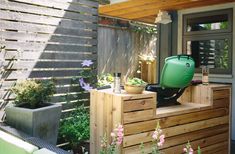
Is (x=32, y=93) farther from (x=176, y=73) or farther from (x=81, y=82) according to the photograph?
(x=176, y=73)

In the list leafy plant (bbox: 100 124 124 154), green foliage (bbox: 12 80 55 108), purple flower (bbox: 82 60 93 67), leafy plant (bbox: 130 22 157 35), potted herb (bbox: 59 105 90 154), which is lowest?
potted herb (bbox: 59 105 90 154)

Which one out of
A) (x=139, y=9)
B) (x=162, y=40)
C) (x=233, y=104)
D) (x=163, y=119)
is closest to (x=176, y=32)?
(x=162, y=40)

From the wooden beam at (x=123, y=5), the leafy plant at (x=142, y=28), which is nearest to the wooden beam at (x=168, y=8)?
the wooden beam at (x=123, y=5)

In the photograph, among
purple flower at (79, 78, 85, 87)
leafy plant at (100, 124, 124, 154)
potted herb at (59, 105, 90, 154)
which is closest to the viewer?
leafy plant at (100, 124, 124, 154)

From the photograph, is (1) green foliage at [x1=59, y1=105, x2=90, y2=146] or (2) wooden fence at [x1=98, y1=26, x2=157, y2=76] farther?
(2) wooden fence at [x1=98, y1=26, x2=157, y2=76]

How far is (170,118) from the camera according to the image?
2.97 meters

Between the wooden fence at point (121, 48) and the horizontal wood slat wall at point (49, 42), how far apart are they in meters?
2.09

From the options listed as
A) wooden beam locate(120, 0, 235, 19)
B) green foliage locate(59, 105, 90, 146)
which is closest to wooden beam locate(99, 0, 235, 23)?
wooden beam locate(120, 0, 235, 19)

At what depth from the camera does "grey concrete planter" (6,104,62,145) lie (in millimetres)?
2809

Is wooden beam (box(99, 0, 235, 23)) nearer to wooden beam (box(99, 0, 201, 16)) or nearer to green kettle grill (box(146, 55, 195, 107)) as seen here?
wooden beam (box(99, 0, 201, 16))

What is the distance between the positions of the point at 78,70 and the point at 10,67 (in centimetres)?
107

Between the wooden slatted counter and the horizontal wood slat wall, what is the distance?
113 cm

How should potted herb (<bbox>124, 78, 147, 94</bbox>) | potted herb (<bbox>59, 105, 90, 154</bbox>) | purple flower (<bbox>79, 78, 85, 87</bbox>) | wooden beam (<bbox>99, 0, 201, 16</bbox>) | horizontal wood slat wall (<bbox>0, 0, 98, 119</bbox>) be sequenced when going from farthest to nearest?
wooden beam (<bbox>99, 0, 201, 16</bbox>), purple flower (<bbox>79, 78, 85, 87</bbox>), potted herb (<bbox>59, 105, 90, 154</bbox>), horizontal wood slat wall (<bbox>0, 0, 98, 119</bbox>), potted herb (<bbox>124, 78, 147, 94</bbox>)

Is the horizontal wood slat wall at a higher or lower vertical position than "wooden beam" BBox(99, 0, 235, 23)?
lower
